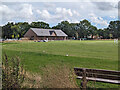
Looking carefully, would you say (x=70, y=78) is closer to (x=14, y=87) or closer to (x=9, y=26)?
(x=14, y=87)

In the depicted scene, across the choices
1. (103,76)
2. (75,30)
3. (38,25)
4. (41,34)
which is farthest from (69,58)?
(38,25)

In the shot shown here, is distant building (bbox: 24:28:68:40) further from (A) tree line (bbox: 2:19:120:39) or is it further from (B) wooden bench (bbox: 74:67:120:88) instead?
(B) wooden bench (bbox: 74:67:120:88)

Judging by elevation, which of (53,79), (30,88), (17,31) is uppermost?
(17,31)

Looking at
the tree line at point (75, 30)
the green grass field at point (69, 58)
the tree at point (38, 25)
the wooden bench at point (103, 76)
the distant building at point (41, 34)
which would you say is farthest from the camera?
the tree at point (38, 25)

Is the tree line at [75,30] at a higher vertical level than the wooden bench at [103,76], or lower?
higher

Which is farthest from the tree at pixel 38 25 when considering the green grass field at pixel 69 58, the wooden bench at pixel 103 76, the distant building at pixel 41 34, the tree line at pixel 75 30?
the wooden bench at pixel 103 76

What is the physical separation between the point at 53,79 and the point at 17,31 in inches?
2614

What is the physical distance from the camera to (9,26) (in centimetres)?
7306

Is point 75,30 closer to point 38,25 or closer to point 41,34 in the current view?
point 38,25

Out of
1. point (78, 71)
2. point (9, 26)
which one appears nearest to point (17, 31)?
point (9, 26)

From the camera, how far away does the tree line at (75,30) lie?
221ft

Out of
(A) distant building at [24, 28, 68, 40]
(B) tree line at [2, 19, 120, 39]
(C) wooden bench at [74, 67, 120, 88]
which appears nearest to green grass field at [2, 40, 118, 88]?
(C) wooden bench at [74, 67, 120, 88]

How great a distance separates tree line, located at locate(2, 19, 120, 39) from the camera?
67.4 m

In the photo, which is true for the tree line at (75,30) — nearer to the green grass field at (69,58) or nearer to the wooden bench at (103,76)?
the green grass field at (69,58)
